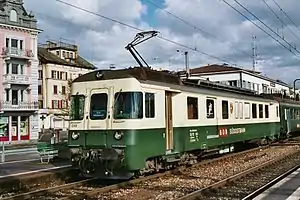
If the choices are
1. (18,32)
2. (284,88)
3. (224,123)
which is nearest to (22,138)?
(18,32)

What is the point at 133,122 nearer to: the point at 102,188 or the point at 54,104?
the point at 102,188

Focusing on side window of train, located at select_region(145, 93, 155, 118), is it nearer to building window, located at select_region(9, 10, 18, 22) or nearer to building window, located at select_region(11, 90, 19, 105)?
building window, located at select_region(11, 90, 19, 105)

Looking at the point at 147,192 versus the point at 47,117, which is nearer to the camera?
the point at 147,192

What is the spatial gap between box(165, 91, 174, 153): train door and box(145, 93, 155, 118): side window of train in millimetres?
960

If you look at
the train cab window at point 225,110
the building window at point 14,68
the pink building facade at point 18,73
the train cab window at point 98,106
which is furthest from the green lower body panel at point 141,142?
the building window at point 14,68

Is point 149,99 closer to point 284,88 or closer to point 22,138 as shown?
point 22,138

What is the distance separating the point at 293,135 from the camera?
132 ft

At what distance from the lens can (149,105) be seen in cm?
1314

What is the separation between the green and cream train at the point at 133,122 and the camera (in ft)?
41.1

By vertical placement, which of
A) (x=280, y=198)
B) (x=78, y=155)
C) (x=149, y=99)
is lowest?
(x=280, y=198)

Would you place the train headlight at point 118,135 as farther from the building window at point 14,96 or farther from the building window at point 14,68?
the building window at point 14,68

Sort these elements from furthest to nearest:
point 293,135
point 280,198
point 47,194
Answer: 1. point 293,135
2. point 47,194
3. point 280,198

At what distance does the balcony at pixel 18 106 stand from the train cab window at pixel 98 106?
39543mm

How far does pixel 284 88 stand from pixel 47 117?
59279 millimetres
